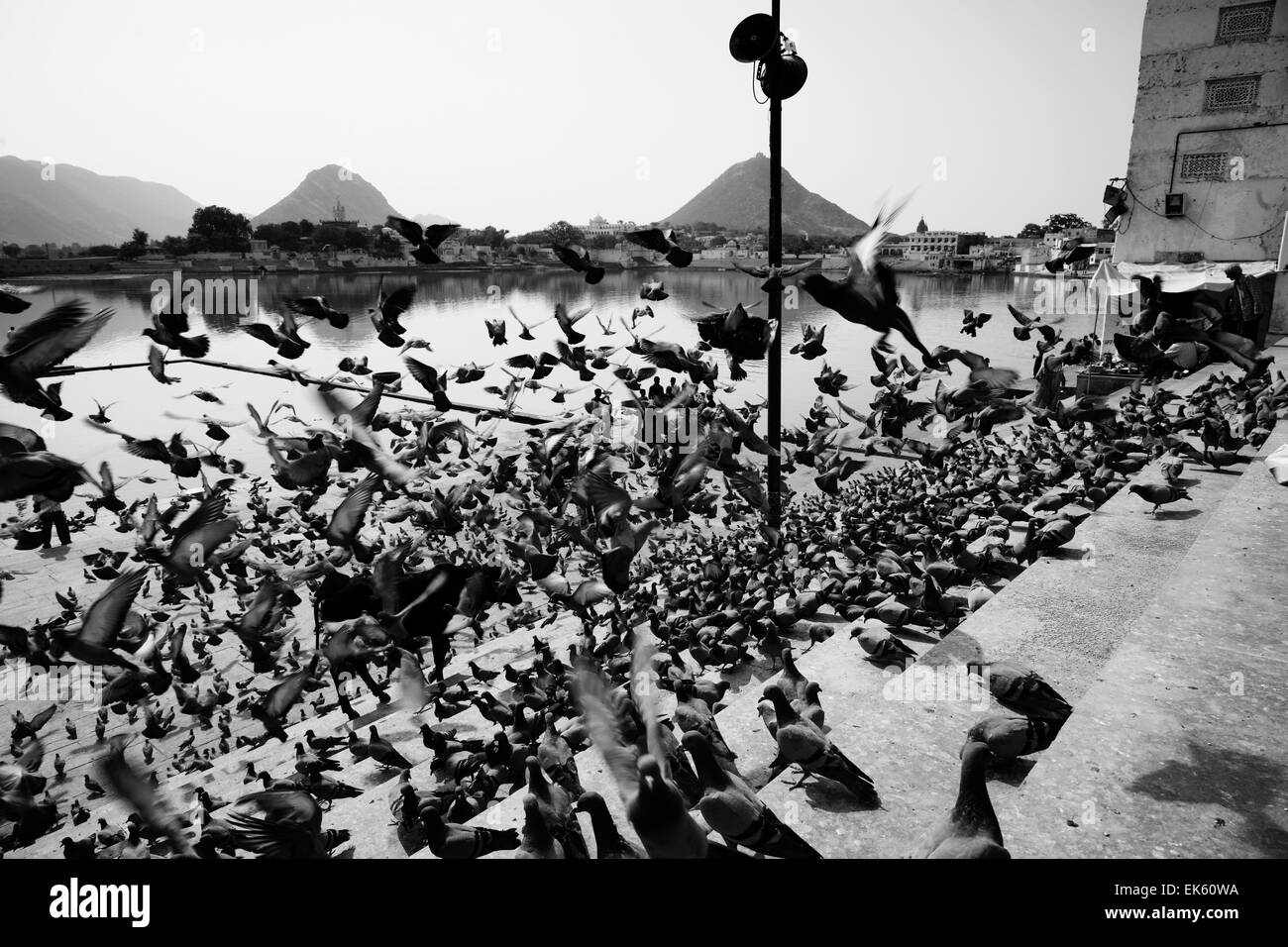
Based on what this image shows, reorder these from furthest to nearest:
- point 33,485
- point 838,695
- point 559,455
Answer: point 559,455 < point 838,695 < point 33,485

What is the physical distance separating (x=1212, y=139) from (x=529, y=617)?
3085cm

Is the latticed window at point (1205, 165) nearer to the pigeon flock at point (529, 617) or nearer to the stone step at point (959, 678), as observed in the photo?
the pigeon flock at point (529, 617)

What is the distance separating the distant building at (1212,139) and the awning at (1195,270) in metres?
0.16

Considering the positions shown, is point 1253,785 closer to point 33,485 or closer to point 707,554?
point 33,485

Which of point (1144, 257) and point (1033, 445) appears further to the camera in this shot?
point (1144, 257)

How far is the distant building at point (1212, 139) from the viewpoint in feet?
78.8

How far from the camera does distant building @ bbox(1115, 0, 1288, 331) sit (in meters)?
24.0

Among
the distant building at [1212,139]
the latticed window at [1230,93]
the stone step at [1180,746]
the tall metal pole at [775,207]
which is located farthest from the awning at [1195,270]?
the stone step at [1180,746]

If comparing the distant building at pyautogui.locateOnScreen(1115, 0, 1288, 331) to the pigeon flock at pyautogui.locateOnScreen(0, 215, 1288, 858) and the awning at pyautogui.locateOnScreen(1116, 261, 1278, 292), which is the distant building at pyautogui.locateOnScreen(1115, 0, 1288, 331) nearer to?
the awning at pyautogui.locateOnScreen(1116, 261, 1278, 292)

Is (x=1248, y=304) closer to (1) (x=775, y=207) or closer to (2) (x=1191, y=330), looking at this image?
(2) (x=1191, y=330)

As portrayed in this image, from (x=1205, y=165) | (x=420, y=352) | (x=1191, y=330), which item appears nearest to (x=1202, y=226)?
(x=1205, y=165)

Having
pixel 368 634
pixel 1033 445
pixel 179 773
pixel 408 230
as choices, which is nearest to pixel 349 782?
pixel 368 634

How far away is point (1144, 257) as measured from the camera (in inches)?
1067
